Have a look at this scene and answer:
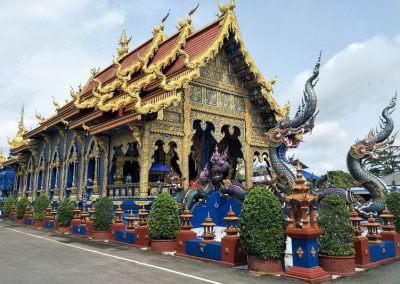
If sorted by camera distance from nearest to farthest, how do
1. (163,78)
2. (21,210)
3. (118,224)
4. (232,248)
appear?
(232,248) → (118,224) → (163,78) → (21,210)

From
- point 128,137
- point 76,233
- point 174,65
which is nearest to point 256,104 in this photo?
point 174,65

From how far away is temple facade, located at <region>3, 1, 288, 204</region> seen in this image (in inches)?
537

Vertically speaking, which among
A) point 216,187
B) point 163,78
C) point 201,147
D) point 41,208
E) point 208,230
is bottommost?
point 208,230

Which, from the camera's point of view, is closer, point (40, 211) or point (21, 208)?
point (40, 211)

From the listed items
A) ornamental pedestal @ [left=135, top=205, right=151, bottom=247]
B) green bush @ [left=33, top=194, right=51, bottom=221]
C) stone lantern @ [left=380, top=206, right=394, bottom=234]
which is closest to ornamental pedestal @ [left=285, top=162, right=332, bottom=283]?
stone lantern @ [left=380, top=206, right=394, bottom=234]

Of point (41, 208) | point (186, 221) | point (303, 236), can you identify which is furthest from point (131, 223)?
point (41, 208)

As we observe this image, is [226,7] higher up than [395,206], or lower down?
higher up

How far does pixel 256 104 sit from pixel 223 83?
209 cm

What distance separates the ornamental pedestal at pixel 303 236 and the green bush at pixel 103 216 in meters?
7.15

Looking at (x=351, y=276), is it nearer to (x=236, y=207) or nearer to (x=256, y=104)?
(x=236, y=207)

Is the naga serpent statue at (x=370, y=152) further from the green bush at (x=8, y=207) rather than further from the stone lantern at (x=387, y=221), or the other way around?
the green bush at (x=8, y=207)

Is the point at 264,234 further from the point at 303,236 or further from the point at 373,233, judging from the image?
the point at 373,233

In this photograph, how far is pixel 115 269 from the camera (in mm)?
7297

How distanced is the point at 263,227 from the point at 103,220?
22.6 feet
